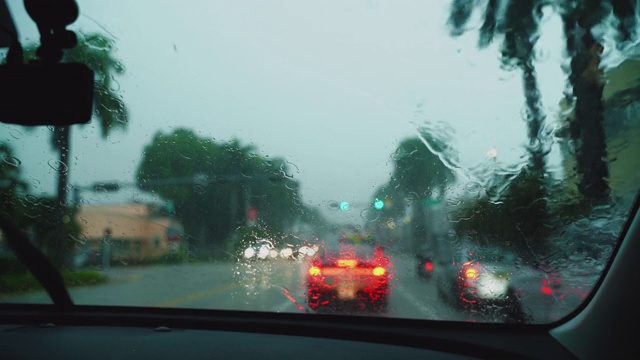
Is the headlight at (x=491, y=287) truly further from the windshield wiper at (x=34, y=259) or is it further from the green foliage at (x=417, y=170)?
the windshield wiper at (x=34, y=259)

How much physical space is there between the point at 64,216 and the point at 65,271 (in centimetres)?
78

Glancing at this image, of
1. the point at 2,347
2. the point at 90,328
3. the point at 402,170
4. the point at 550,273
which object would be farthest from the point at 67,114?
the point at 550,273

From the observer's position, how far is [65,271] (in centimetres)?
637

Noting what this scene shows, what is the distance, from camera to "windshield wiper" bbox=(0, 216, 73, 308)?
18.2 ft

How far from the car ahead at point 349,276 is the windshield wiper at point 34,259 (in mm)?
2513

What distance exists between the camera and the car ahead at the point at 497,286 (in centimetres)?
474

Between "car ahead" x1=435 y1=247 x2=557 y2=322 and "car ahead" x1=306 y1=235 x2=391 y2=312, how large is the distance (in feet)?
2.30

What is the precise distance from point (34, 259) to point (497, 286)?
431 centimetres

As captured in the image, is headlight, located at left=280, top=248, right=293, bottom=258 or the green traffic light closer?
the green traffic light

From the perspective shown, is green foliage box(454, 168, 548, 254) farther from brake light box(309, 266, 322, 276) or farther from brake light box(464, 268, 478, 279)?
brake light box(309, 266, 322, 276)

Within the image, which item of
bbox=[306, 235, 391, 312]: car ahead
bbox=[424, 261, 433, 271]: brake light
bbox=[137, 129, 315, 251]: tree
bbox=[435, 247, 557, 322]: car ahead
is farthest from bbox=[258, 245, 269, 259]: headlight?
bbox=[435, 247, 557, 322]: car ahead

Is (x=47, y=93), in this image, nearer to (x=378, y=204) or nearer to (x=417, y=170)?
(x=378, y=204)

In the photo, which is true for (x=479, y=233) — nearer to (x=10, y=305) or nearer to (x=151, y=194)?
(x=151, y=194)

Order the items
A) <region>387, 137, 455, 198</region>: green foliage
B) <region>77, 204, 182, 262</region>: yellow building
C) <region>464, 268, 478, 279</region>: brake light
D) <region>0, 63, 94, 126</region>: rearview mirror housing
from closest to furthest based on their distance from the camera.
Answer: <region>0, 63, 94, 126</region>: rearview mirror housing, <region>464, 268, 478, 279</region>: brake light, <region>387, 137, 455, 198</region>: green foliage, <region>77, 204, 182, 262</region>: yellow building
